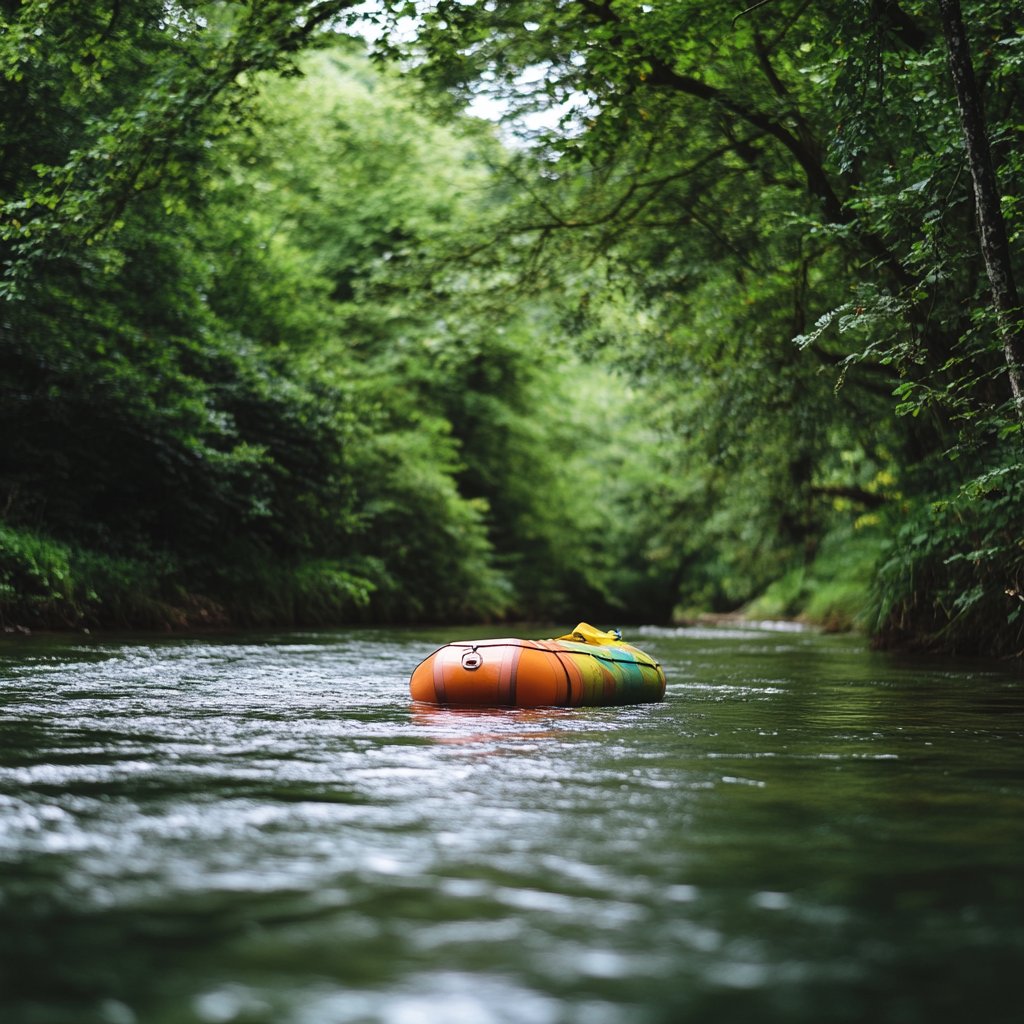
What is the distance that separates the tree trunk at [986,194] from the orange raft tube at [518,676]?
303 centimetres

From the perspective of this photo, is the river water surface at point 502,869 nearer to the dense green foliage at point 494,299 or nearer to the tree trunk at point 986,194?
the tree trunk at point 986,194

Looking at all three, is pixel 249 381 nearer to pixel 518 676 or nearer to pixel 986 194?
pixel 518 676

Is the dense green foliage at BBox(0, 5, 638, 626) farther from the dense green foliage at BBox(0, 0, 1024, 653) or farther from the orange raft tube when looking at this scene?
the orange raft tube

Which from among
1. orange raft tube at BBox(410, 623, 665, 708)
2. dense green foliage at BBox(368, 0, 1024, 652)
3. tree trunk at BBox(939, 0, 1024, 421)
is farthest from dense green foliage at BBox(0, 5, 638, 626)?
tree trunk at BBox(939, 0, 1024, 421)

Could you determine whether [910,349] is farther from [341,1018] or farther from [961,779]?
[341,1018]

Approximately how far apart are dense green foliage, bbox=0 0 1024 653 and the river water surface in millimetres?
3243

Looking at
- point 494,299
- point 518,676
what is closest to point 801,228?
point 494,299

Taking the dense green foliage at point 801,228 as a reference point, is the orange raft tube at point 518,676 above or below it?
below

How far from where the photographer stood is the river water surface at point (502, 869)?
7.34ft

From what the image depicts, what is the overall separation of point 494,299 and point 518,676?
28.5ft

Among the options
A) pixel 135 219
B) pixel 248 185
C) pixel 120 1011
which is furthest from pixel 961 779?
pixel 248 185

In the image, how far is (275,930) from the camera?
257 cm

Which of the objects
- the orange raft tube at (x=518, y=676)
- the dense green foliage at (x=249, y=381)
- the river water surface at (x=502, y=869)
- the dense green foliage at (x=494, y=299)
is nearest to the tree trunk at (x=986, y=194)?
the dense green foliage at (x=494, y=299)

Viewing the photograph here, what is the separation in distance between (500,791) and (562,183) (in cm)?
1131
